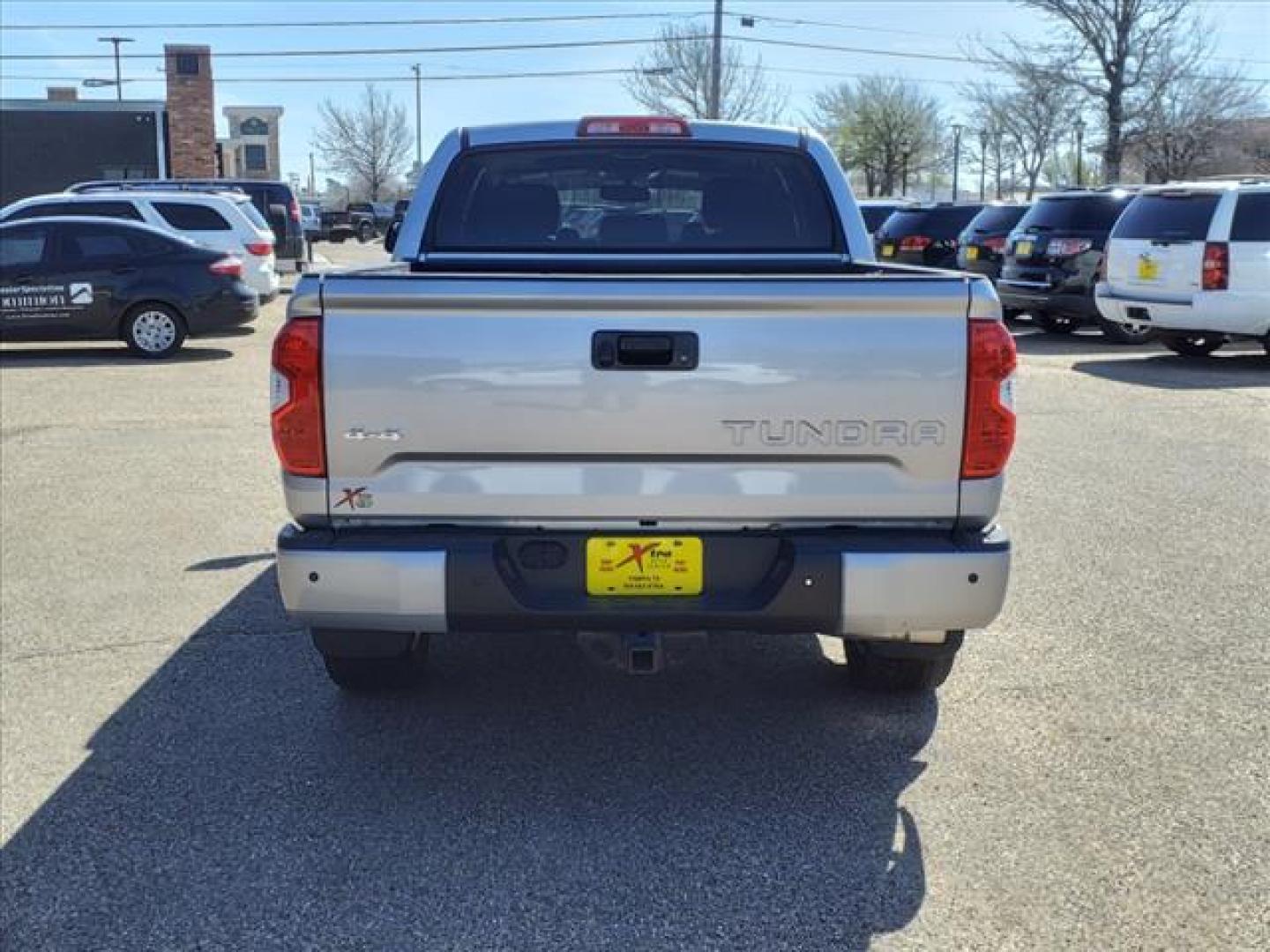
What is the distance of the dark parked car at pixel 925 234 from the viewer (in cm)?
2148

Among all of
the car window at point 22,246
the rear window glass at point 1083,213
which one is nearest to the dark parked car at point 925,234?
the rear window glass at point 1083,213

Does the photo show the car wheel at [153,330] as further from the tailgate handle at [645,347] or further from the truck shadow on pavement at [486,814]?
the tailgate handle at [645,347]

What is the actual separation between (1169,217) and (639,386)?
456 inches

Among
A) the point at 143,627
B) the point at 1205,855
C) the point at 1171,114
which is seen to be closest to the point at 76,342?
the point at 143,627

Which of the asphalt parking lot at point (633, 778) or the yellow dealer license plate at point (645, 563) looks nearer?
the asphalt parking lot at point (633, 778)

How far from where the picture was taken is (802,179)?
5.41 m

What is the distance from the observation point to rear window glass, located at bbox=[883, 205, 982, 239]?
2161cm

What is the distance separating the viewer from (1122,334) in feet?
52.9

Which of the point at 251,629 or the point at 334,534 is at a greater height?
the point at 334,534

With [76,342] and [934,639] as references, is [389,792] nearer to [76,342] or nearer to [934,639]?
[934,639]

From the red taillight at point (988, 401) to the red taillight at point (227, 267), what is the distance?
1302 cm

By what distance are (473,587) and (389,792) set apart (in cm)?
82

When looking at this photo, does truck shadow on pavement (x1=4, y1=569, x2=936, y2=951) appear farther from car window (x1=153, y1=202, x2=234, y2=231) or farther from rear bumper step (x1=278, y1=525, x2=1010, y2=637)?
car window (x1=153, y1=202, x2=234, y2=231)

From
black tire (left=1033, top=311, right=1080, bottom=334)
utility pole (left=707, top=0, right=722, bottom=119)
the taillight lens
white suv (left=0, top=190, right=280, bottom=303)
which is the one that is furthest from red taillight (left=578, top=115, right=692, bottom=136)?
utility pole (left=707, top=0, right=722, bottom=119)
